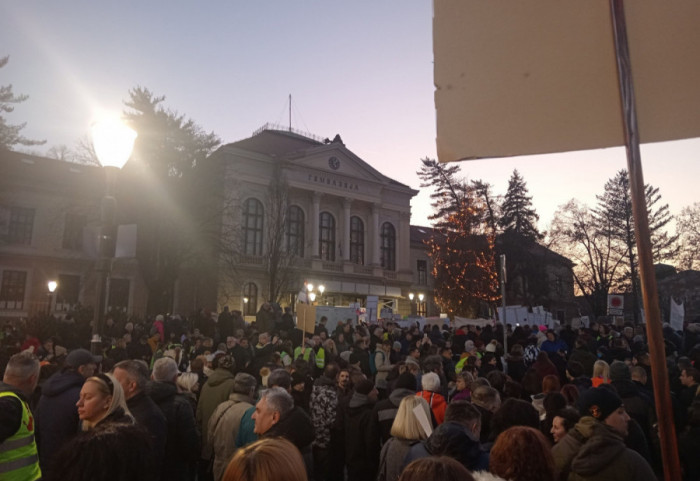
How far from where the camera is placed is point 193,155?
32406 millimetres

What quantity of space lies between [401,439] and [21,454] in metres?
2.83

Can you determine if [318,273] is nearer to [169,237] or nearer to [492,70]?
[169,237]

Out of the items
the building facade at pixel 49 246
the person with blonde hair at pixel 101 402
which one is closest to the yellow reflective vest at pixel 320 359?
the person with blonde hair at pixel 101 402

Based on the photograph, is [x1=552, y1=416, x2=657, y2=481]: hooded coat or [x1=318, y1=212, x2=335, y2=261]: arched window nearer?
[x1=552, y1=416, x2=657, y2=481]: hooded coat

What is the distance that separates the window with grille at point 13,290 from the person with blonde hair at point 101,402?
35708 millimetres

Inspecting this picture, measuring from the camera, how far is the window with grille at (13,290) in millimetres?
33281

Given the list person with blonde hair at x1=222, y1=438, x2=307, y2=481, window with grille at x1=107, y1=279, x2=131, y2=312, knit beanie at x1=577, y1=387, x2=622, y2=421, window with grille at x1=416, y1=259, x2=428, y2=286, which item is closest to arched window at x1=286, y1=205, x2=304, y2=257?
window with grille at x1=107, y1=279, x2=131, y2=312

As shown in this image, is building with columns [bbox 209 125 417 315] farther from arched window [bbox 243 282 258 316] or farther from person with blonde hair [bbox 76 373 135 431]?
person with blonde hair [bbox 76 373 135 431]

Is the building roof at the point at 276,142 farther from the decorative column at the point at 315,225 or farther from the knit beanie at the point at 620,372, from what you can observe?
the knit beanie at the point at 620,372

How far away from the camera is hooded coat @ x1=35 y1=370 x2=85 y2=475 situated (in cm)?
461

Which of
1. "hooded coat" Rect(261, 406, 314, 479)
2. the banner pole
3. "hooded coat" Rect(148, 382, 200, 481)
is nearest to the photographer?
the banner pole

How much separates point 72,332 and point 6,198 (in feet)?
71.0

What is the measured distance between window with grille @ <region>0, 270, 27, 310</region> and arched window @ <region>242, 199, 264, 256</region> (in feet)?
49.0

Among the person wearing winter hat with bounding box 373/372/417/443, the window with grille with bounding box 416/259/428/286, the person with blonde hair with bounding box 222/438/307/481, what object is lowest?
the person wearing winter hat with bounding box 373/372/417/443
